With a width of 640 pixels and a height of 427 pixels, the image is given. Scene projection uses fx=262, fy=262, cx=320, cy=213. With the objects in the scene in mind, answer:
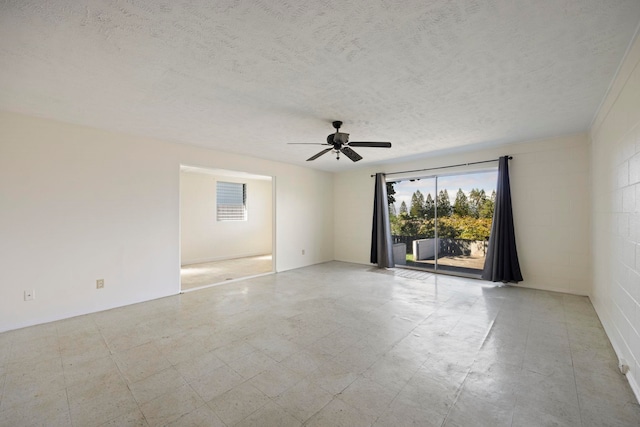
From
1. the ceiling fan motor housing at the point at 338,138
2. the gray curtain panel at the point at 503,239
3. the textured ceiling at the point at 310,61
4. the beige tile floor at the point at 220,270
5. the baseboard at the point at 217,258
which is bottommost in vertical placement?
→ the beige tile floor at the point at 220,270

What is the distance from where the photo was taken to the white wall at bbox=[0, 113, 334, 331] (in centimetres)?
300

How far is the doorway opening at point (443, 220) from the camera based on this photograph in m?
5.07

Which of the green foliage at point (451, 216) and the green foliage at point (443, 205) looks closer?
the green foliage at point (451, 216)

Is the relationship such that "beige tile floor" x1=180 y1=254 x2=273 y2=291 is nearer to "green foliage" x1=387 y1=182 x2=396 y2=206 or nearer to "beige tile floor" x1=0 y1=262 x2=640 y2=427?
"beige tile floor" x1=0 y1=262 x2=640 y2=427

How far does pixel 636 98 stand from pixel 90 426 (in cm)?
429

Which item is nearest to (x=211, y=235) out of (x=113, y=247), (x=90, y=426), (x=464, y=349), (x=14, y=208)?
(x=113, y=247)

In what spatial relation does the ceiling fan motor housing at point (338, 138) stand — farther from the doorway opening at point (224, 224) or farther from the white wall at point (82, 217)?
the doorway opening at point (224, 224)

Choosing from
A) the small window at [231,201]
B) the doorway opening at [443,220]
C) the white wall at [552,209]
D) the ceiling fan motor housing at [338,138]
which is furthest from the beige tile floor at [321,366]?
the small window at [231,201]

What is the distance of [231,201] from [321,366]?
6.50m

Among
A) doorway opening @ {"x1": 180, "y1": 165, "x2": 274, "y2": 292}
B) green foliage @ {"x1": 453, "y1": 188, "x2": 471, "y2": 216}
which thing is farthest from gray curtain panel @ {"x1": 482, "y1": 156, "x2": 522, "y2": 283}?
doorway opening @ {"x1": 180, "y1": 165, "x2": 274, "y2": 292}

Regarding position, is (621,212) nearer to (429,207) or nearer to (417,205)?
(429,207)

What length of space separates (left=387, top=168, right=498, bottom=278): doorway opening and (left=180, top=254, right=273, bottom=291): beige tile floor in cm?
330

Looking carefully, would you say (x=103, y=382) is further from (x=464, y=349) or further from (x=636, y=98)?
(x=636, y=98)

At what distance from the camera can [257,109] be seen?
2982mm
